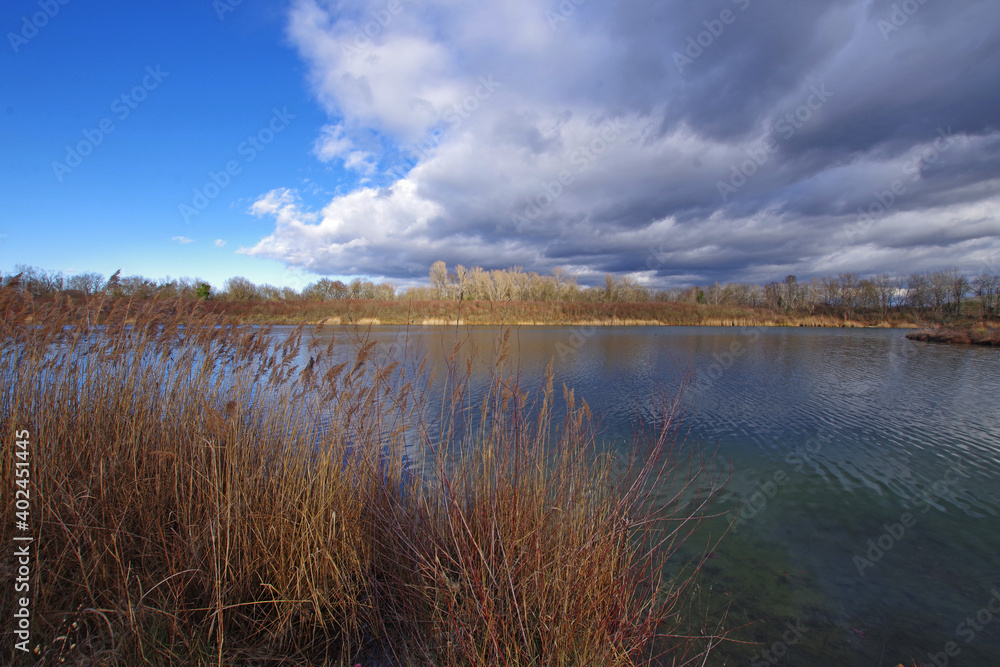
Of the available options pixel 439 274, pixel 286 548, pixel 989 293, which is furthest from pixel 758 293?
pixel 286 548

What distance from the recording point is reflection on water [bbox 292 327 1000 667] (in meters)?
3.85

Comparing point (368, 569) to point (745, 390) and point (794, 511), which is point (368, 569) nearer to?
point (794, 511)

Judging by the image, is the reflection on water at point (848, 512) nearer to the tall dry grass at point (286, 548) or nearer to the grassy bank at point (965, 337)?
the tall dry grass at point (286, 548)

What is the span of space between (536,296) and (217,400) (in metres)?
70.7

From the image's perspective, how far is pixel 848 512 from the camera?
6.25m

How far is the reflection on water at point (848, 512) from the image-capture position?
3850mm

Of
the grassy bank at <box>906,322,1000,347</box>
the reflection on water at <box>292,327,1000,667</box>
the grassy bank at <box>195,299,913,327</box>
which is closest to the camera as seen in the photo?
the reflection on water at <box>292,327,1000,667</box>

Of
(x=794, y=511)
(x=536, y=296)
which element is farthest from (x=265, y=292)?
(x=794, y=511)

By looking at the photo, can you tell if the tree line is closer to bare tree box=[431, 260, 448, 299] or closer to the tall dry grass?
bare tree box=[431, 260, 448, 299]

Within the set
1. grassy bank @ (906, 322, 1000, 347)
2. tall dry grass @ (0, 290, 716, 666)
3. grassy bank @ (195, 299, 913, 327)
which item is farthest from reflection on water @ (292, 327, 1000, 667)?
grassy bank @ (195, 299, 913, 327)

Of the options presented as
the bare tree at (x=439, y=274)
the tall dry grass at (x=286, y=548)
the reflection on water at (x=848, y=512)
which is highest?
the bare tree at (x=439, y=274)

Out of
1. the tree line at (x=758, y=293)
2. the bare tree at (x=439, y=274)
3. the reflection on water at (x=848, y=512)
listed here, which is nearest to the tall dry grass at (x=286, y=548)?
the reflection on water at (x=848, y=512)

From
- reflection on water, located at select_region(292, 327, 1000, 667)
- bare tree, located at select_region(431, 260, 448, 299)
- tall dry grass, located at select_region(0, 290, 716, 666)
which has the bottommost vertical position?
reflection on water, located at select_region(292, 327, 1000, 667)

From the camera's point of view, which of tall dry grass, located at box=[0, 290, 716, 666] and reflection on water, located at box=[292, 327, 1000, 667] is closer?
tall dry grass, located at box=[0, 290, 716, 666]
